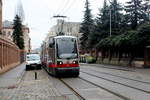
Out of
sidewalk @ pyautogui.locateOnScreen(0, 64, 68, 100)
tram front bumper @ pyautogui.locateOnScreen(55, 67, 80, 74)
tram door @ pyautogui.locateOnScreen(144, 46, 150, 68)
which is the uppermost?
tram door @ pyautogui.locateOnScreen(144, 46, 150, 68)

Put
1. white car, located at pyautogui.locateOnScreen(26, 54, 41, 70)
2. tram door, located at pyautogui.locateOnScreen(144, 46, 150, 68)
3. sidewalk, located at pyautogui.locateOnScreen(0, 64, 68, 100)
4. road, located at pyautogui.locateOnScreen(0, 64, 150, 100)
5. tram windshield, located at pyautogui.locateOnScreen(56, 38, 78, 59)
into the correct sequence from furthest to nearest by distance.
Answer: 1. tram door, located at pyautogui.locateOnScreen(144, 46, 150, 68)
2. white car, located at pyautogui.locateOnScreen(26, 54, 41, 70)
3. tram windshield, located at pyautogui.locateOnScreen(56, 38, 78, 59)
4. sidewalk, located at pyautogui.locateOnScreen(0, 64, 68, 100)
5. road, located at pyautogui.locateOnScreen(0, 64, 150, 100)

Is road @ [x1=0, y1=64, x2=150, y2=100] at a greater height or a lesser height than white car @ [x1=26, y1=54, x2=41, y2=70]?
lesser

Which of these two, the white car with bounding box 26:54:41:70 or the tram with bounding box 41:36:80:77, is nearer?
the tram with bounding box 41:36:80:77

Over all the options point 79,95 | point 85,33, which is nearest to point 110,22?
point 85,33

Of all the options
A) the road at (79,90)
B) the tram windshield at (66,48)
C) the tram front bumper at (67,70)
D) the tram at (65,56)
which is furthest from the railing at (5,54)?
the road at (79,90)

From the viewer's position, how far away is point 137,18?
48.4 m

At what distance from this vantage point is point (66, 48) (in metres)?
23.1

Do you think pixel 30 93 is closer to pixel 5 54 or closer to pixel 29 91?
pixel 29 91

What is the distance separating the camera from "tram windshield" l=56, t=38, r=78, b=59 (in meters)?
22.9

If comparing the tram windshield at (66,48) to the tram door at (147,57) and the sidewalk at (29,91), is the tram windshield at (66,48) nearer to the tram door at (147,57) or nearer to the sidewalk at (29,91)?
the sidewalk at (29,91)

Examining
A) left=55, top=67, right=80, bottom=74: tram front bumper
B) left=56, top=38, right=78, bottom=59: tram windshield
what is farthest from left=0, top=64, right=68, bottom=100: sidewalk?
left=56, top=38, right=78, bottom=59: tram windshield

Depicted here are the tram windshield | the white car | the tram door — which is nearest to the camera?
the tram windshield

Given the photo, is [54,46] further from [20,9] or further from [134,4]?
[20,9]

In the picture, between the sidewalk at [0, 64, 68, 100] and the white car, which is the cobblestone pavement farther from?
the white car
